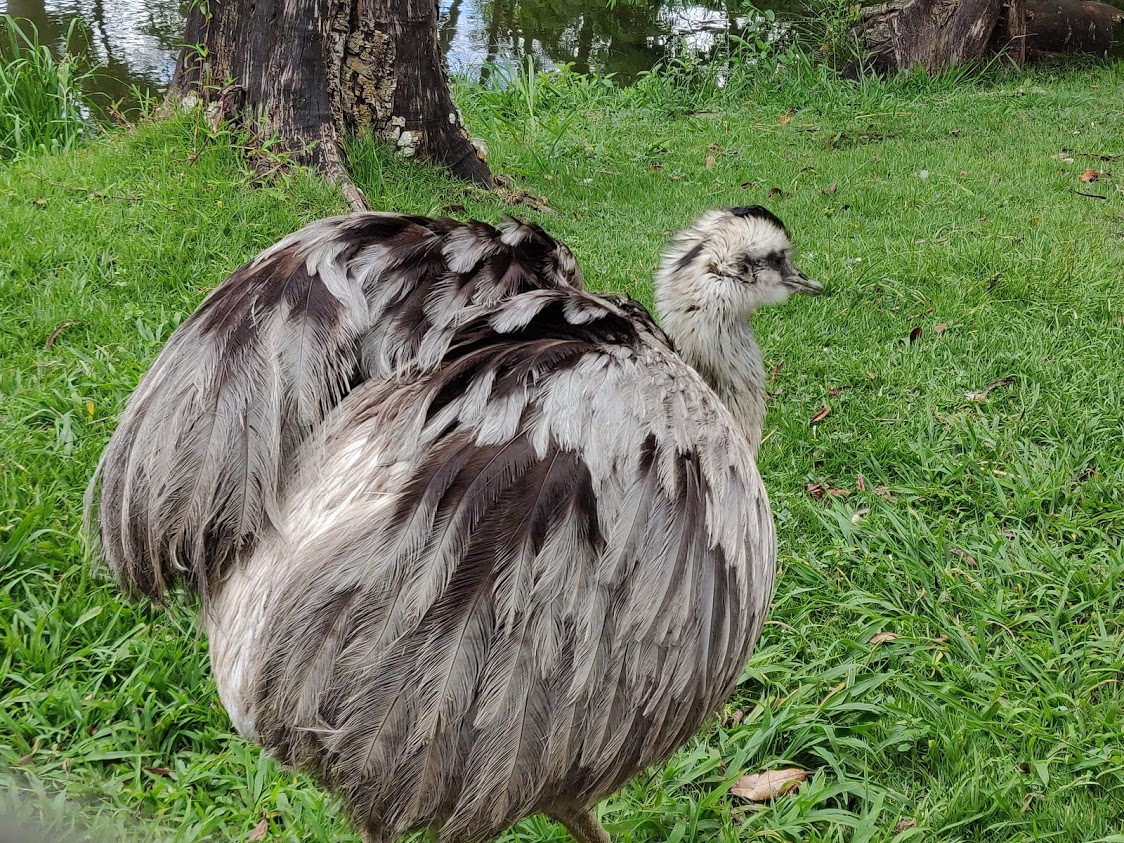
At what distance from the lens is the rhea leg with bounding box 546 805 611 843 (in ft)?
7.19

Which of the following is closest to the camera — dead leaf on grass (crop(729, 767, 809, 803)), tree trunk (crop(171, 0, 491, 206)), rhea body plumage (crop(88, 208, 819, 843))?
rhea body plumage (crop(88, 208, 819, 843))

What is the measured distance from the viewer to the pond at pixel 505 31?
999 cm

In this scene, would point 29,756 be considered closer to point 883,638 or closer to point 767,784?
point 767,784

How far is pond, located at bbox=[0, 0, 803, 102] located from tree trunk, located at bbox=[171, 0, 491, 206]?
3.59 meters

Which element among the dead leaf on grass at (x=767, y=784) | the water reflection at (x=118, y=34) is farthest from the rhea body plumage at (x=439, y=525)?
the water reflection at (x=118, y=34)

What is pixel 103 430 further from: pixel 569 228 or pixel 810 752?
pixel 569 228

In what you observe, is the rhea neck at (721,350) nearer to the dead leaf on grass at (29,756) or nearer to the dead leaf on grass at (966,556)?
the dead leaf on grass at (966,556)

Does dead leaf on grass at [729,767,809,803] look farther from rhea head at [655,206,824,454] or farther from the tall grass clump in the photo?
the tall grass clump

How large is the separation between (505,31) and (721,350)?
11.8 meters

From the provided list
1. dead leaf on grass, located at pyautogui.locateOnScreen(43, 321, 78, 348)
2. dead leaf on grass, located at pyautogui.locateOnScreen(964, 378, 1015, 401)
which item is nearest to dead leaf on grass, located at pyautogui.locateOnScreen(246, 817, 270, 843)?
dead leaf on grass, located at pyautogui.locateOnScreen(43, 321, 78, 348)

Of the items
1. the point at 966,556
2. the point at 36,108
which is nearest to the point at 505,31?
the point at 36,108

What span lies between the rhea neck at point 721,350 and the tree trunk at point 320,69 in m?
2.47

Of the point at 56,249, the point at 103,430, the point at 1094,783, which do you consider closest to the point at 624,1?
the point at 56,249

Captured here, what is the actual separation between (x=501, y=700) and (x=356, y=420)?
0.63m
